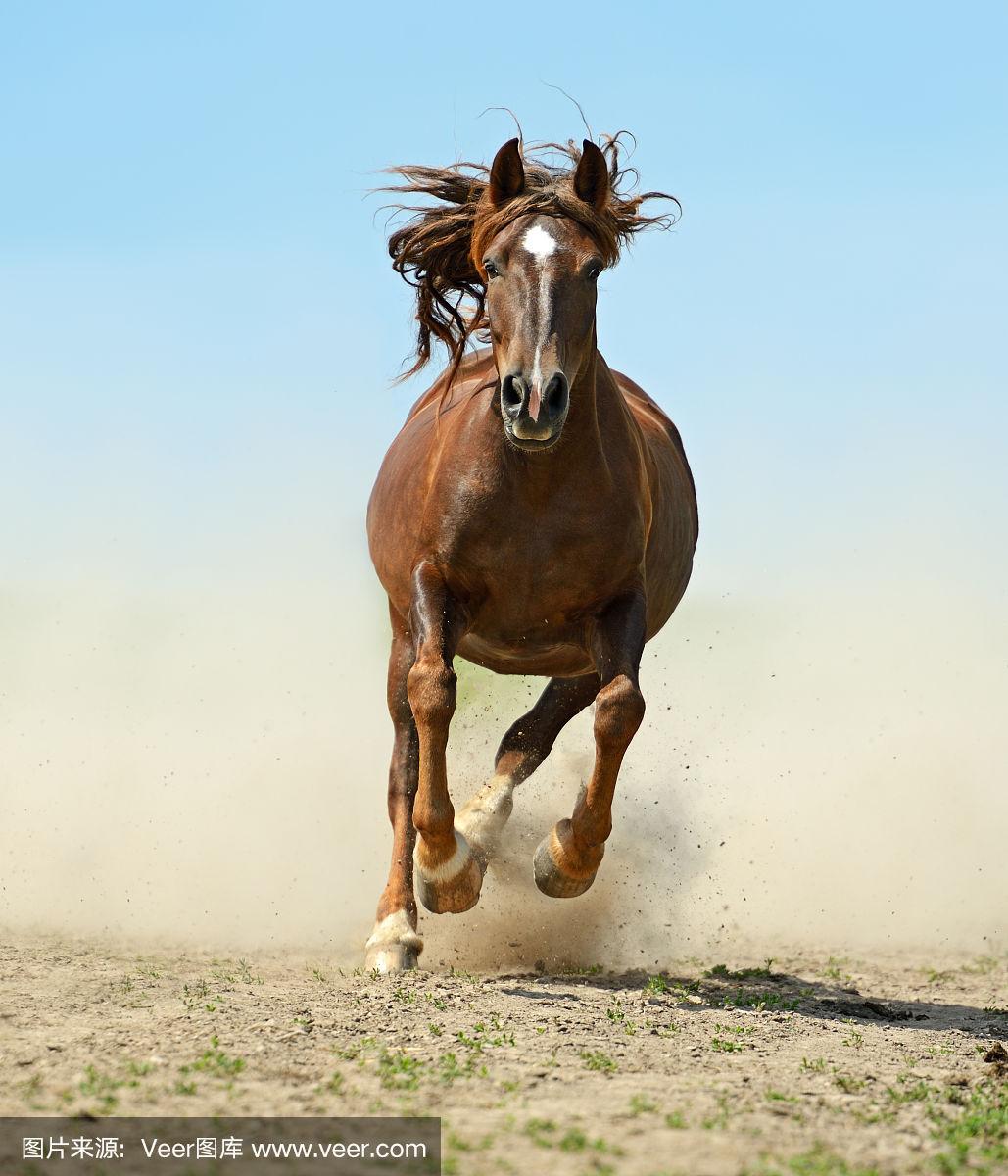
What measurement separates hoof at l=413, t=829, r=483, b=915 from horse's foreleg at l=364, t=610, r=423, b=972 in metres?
0.61

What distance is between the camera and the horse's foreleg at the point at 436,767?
6047 millimetres


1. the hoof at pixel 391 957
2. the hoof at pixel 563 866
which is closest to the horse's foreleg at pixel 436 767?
the hoof at pixel 563 866

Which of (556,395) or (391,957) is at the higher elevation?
(556,395)

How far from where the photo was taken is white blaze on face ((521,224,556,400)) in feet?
17.8

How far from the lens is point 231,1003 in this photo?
5293 mm

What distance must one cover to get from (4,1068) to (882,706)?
12.2m

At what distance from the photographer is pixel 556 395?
538 centimetres

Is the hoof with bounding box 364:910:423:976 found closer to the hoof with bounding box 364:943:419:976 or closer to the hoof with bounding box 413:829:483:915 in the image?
the hoof with bounding box 364:943:419:976

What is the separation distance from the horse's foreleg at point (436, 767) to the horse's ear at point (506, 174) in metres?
1.70

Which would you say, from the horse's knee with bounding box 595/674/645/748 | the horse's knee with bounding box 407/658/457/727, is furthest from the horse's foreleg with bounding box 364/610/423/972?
the horse's knee with bounding box 595/674/645/748

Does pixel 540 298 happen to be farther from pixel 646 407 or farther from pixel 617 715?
pixel 646 407

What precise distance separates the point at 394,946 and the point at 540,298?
10.1 ft

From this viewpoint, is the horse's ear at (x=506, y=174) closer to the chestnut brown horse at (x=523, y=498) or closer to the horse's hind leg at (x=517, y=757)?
the chestnut brown horse at (x=523, y=498)

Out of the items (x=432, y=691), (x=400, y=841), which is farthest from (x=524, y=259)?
(x=400, y=841)
